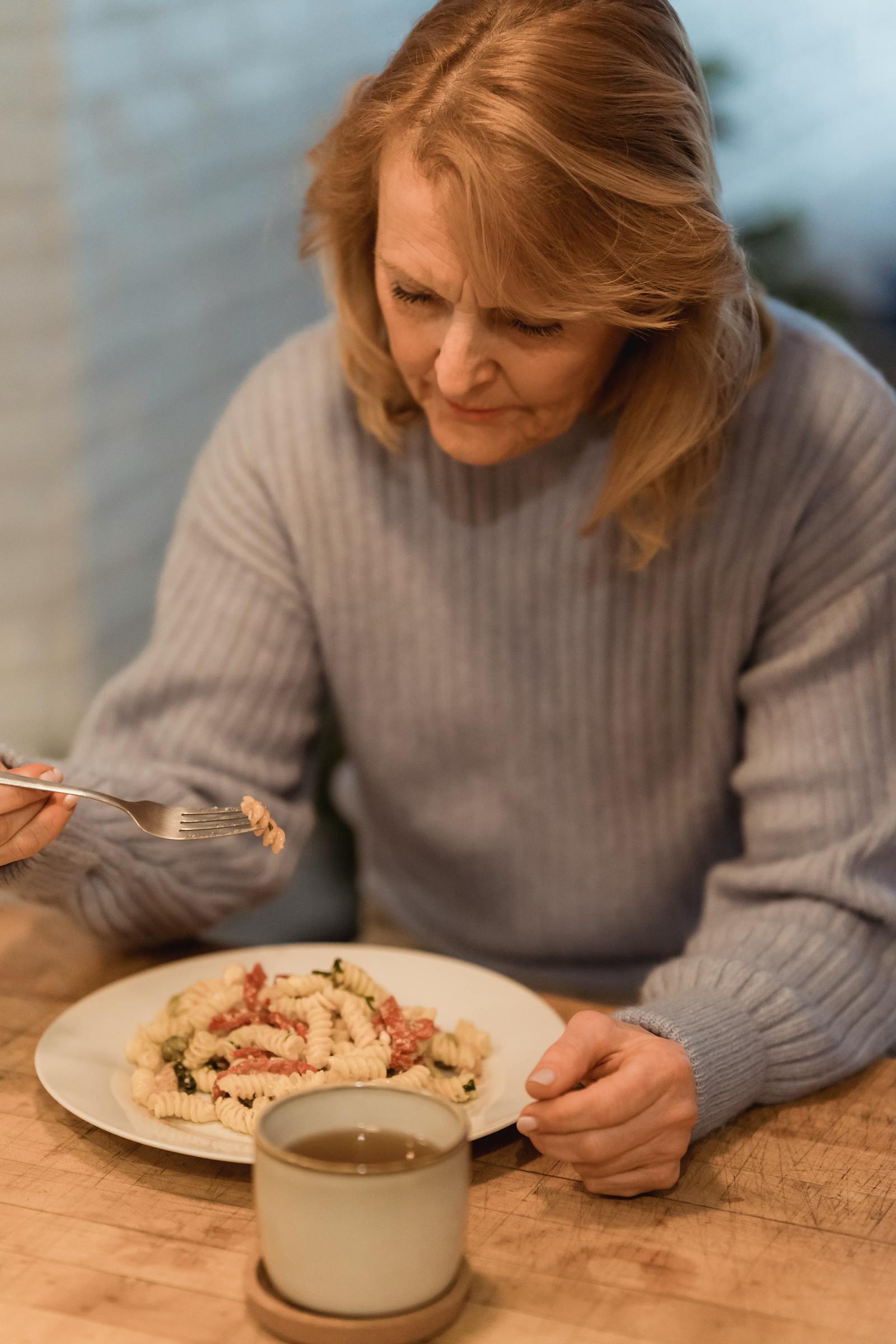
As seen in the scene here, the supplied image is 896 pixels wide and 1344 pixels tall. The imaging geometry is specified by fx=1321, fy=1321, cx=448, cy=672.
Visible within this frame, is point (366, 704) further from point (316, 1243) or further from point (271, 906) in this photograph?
point (271, 906)

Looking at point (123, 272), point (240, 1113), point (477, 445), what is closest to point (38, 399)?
point (123, 272)

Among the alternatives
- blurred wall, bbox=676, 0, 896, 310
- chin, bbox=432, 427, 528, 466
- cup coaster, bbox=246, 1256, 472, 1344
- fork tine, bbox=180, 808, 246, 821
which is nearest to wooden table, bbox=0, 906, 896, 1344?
cup coaster, bbox=246, 1256, 472, 1344

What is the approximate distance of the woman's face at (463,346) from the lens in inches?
41.1

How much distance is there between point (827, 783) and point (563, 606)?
0.33m

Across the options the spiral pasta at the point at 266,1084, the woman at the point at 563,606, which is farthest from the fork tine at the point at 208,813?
the spiral pasta at the point at 266,1084

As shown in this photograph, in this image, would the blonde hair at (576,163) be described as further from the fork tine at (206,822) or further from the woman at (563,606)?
the fork tine at (206,822)

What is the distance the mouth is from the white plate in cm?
48

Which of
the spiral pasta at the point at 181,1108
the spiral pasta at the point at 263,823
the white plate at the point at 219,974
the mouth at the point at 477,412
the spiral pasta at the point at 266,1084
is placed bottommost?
the white plate at the point at 219,974

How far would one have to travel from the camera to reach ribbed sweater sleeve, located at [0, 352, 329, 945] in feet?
4.03

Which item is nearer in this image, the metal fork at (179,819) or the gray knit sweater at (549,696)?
the metal fork at (179,819)

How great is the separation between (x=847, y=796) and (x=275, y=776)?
0.58 metres

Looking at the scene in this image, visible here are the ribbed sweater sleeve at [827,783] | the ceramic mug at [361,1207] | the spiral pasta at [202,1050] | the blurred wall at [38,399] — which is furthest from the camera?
the blurred wall at [38,399]

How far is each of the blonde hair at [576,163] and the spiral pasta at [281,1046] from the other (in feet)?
1.83

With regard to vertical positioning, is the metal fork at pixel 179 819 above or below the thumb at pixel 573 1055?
above
